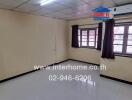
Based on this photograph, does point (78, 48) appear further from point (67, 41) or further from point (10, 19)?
point (10, 19)

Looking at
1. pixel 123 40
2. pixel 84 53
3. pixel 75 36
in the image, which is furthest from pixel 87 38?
pixel 123 40

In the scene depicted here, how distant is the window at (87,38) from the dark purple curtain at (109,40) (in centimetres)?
145

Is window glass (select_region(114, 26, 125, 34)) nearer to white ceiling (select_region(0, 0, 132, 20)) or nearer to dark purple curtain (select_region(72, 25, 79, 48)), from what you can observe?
white ceiling (select_region(0, 0, 132, 20))

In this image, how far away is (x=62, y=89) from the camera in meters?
2.84

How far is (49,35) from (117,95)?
342 centimetres

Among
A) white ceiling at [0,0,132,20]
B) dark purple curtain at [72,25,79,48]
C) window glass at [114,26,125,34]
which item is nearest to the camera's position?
white ceiling at [0,0,132,20]

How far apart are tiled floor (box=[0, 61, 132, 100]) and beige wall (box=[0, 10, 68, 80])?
58cm

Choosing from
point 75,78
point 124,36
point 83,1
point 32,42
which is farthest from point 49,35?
point 124,36

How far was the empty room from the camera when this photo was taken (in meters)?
2.57

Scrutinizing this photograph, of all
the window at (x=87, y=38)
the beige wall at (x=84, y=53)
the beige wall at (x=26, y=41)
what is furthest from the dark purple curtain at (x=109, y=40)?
the beige wall at (x=26, y=41)

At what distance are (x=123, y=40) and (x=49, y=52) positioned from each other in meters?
3.02

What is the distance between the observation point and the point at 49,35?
4.65m

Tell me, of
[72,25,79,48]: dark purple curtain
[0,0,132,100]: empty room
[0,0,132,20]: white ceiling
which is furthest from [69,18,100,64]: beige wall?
[0,0,132,20]: white ceiling

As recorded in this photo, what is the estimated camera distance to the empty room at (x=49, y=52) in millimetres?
2574
